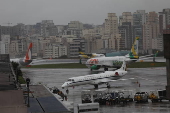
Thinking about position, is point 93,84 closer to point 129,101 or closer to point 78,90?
point 78,90

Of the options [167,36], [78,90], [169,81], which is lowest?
[78,90]

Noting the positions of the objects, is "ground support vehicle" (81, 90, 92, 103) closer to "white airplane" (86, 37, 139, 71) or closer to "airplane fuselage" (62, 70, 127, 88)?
"airplane fuselage" (62, 70, 127, 88)

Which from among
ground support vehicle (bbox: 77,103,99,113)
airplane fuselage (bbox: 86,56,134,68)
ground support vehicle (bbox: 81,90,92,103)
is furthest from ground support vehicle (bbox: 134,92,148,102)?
airplane fuselage (bbox: 86,56,134,68)

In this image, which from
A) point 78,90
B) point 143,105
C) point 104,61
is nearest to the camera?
point 143,105

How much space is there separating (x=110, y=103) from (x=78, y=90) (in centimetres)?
1780

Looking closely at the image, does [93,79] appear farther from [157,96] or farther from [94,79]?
[157,96]

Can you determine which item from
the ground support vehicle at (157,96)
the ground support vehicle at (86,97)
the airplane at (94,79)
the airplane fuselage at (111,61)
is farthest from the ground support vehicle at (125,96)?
the airplane fuselage at (111,61)

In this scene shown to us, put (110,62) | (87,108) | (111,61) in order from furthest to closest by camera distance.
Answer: (110,62)
(111,61)
(87,108)

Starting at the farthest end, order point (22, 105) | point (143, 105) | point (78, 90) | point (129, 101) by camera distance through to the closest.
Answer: point (78, 90), point (129, 101), point (143, 105), point (22, 105)

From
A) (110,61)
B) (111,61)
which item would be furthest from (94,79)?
(110,61)

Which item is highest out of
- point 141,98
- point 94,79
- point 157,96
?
point 94,79

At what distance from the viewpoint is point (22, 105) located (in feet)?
90.2

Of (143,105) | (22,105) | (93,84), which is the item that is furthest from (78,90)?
(22,105)

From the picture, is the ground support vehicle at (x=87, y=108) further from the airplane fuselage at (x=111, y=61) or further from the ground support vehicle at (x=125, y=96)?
the airplane fuselage at (x=111, y=61)
